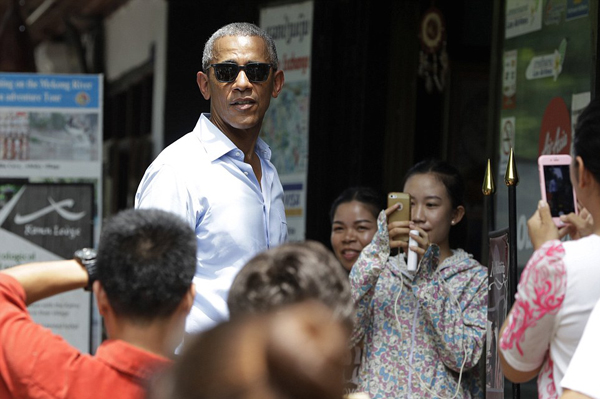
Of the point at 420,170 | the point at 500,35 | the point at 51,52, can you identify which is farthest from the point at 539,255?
the point at 51,52

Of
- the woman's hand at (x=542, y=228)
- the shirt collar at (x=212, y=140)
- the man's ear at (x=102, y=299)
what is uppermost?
the shirt collar at (x=212, y=140)

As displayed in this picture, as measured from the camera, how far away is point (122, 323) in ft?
7.28

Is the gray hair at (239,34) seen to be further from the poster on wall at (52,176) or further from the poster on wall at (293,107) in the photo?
the poster on wall at (293,107)

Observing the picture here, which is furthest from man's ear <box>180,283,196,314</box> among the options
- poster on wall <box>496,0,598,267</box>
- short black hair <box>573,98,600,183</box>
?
poster on wall <box>496,0,598,267</box>

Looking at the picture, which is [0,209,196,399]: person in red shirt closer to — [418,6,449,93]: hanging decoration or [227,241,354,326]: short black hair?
[227,241,354,326]: short black hair

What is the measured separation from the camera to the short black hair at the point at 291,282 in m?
1.76

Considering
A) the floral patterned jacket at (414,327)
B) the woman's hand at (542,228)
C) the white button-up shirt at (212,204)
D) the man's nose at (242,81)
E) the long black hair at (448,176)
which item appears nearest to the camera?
the woman's hand at (542,228)

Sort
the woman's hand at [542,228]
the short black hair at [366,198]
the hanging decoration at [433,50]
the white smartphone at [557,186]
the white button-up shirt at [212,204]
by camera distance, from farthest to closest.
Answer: the hanging decoration at [433,50], the short black hair at [366,198], the white button-up shirt at [212,204], the white smartphone at [557,186], the woman's hand at [542,228]

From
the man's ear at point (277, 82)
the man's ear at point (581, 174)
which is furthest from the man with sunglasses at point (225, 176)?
the man's ear at point (581, 174)

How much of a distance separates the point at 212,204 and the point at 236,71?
50cm

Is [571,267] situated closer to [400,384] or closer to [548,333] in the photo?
[548,333]

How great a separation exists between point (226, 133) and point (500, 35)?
8.26ft

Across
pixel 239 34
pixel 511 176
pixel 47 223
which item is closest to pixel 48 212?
pixel 47 223

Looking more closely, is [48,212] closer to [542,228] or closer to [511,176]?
[511,176]
